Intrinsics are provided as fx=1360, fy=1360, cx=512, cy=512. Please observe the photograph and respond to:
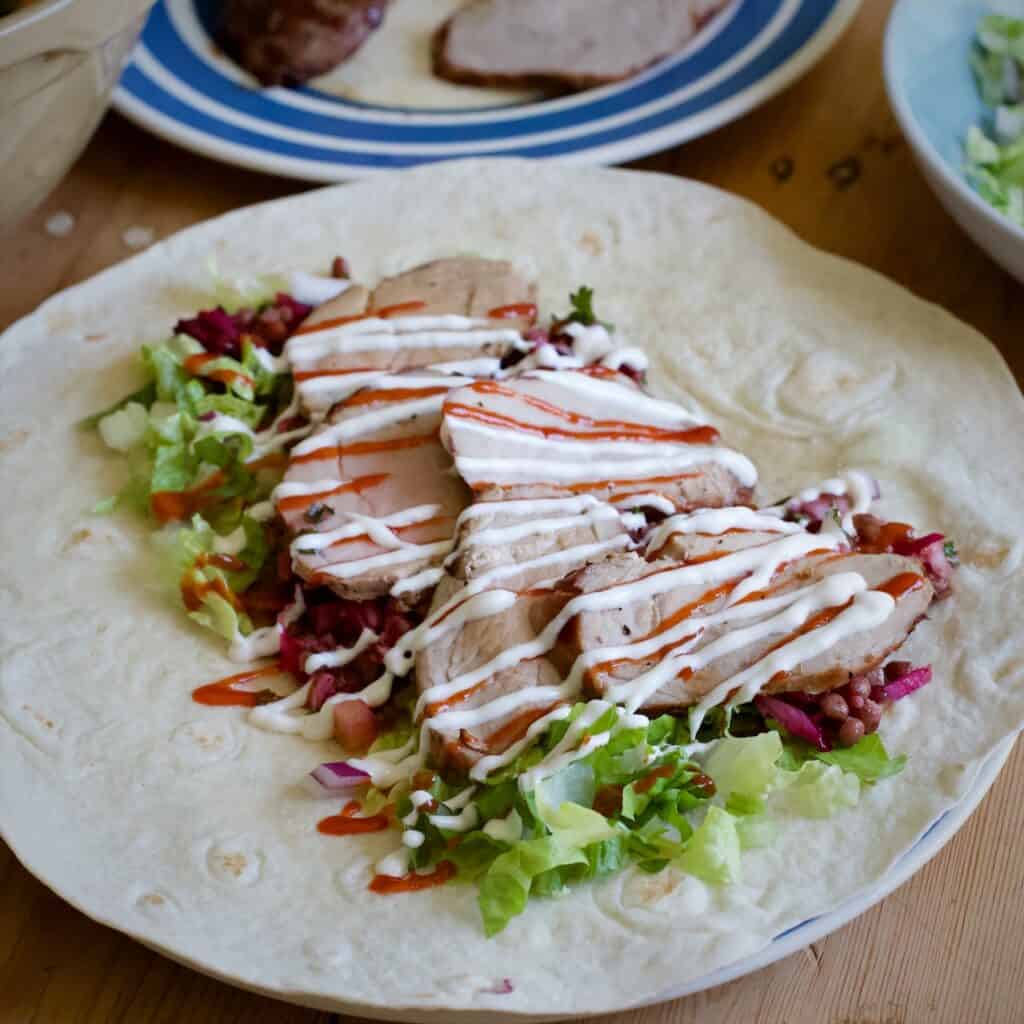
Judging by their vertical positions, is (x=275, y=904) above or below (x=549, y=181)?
below

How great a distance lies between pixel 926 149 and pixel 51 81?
7.69ft

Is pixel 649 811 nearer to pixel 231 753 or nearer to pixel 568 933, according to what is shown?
pixel 568 933

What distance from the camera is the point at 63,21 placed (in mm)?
3439

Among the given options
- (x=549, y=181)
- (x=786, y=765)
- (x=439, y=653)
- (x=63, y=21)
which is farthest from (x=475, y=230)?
(x=786, y=765)

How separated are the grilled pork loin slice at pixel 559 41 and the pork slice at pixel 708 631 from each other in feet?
→ 7.50

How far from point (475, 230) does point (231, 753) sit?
5.83 ft

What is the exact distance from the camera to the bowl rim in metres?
3.50

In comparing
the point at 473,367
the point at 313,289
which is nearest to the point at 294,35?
the point at 313,289

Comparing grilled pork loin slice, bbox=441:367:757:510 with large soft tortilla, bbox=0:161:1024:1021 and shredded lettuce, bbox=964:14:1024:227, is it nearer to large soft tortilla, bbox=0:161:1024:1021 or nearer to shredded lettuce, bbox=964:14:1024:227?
large soft tortilla, bbox=0:161:1024:1021

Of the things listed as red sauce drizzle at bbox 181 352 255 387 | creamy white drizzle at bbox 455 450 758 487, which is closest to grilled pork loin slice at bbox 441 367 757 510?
creamy white drizzle at bbox 455 450 758 487

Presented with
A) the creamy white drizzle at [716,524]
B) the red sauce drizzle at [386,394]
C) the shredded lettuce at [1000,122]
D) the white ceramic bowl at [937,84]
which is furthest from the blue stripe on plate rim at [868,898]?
the shredded lettuce at [1000,122]

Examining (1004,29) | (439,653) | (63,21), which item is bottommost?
(439,653)

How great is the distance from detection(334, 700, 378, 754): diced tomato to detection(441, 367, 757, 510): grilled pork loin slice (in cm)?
54

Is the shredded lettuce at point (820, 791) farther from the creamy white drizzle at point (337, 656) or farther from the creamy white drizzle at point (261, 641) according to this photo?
the creamy white drizzle at point (261, 641)
